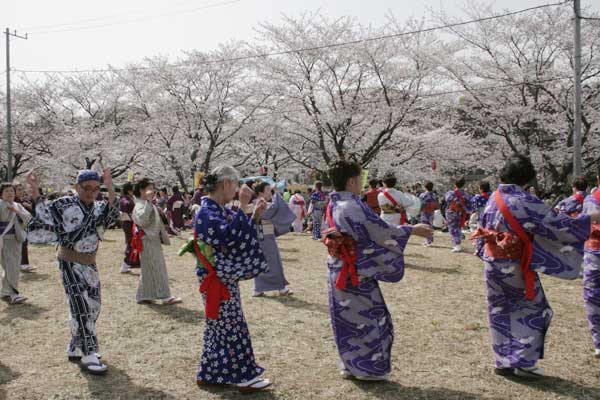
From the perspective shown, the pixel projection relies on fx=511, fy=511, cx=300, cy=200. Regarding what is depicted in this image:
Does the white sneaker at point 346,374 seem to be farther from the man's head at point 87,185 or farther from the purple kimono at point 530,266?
the man's head at point 87,185

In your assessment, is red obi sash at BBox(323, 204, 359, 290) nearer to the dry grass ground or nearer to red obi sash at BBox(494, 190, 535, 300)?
the dry grass ground

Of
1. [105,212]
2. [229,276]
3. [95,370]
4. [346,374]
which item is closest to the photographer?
[229,276]

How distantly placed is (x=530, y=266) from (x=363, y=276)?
4.21 ft

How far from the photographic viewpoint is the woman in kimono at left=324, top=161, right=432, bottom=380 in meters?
3.92

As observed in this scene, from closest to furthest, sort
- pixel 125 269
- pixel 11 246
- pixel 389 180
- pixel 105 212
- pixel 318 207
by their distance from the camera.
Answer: pixel 105 212 → pixel 11 246 → pixel 389 180 → pixel 125 269 → pixel 318 207

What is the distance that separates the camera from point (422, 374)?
14.0ft

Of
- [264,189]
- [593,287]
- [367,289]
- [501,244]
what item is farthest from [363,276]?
[264,189]

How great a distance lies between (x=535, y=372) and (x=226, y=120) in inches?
945

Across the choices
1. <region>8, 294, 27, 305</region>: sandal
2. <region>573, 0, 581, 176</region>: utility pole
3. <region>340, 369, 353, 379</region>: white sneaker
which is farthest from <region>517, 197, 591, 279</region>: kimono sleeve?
<region>573, 0, 581, 176</region>: utility pole

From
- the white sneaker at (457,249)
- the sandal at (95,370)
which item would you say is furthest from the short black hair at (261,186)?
the white sneaker at (457,249)

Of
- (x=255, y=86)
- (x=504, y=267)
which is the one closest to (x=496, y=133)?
(x=255, y=86)

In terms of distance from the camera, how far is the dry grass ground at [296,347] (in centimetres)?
396

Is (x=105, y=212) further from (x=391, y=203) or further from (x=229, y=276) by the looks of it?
(x=391, y=203)

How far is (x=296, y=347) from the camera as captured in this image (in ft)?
16.6
